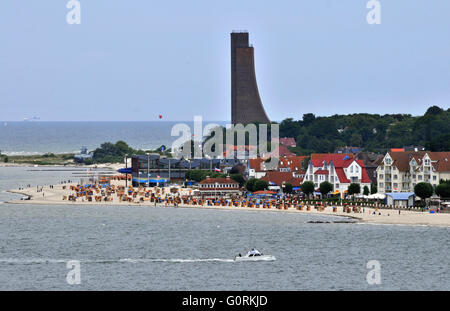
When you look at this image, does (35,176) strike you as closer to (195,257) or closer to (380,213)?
(380,213)

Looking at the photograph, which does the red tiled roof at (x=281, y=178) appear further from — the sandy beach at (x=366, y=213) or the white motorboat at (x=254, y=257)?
the white motorboat at (x=254, y=257)

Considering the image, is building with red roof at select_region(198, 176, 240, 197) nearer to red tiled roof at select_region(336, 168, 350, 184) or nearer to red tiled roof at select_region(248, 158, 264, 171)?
red tiled roof at select_region(248, 158, 264, 171)

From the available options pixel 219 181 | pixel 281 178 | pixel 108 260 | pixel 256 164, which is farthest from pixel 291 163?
pixel 108 260

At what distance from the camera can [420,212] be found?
105 metres

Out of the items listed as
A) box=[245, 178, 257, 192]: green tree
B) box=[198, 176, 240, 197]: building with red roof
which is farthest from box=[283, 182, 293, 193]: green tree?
box=[198, 176, 240, 197]: building with red roof

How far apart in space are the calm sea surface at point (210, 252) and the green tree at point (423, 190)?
48.1 ft

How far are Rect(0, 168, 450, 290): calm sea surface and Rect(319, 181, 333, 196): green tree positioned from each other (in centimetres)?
1185

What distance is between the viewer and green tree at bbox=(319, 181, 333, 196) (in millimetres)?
121438

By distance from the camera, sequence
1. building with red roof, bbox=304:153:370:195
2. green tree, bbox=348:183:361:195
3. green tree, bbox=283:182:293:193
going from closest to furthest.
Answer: green tree, bbox=348:183:361:195, building with red roof, bbox=304:153:370:195, green tree, bbox=283:182:293:193

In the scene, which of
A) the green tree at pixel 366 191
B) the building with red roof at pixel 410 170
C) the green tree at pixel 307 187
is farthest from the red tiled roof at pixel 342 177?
the building with red roof at pixel 410 170

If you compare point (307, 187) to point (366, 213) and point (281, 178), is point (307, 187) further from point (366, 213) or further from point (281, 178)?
point (366, 213)

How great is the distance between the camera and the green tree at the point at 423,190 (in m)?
111

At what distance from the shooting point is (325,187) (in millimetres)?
121438
